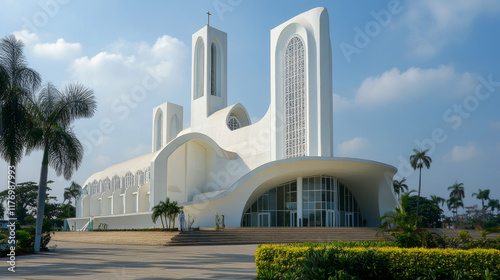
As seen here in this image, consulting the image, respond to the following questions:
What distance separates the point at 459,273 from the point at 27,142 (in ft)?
50.2

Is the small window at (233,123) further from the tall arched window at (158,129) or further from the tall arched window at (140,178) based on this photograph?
the tall arched window at (158,129)

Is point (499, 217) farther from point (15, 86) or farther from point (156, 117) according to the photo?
point (15, 86)

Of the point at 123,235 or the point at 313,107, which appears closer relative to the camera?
the point at 123,235

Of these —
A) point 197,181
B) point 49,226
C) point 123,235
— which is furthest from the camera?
point 197,181

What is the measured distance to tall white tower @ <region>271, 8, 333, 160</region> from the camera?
111ft

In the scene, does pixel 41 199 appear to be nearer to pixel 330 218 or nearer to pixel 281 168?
pixel 281 168

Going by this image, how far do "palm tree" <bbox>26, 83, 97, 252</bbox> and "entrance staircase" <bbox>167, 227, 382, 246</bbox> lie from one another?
20.3ft

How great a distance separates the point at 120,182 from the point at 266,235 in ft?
91.9

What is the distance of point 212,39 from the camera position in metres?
48.4

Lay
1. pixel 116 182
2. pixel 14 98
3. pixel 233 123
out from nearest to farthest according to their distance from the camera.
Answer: pixel 14 98 → pixel 233 123 → pixel 116 182

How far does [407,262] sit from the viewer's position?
7.54m

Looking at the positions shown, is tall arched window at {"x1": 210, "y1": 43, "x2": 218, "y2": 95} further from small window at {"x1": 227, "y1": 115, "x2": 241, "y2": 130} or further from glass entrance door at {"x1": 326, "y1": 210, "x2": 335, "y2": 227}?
glass entrance door at {"x1": 326, "y1": 210, "x2": 335, "y2": 227}

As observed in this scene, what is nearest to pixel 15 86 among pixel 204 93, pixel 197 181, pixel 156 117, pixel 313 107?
pixel 313 107

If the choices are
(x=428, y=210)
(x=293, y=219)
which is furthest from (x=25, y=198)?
(x=428, y=210)
